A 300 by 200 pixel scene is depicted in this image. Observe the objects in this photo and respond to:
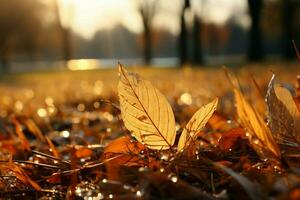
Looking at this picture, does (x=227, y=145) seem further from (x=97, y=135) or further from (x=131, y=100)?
(x=97, y=135)

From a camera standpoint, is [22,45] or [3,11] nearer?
[3,11]

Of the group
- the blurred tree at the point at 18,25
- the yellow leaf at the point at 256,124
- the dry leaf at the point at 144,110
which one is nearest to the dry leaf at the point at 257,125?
the yellow leaf at the point at 256,124

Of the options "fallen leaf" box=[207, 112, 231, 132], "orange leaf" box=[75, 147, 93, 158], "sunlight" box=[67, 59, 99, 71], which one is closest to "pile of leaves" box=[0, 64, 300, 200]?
"orange leaf" box=[75, 147, 93, 158]

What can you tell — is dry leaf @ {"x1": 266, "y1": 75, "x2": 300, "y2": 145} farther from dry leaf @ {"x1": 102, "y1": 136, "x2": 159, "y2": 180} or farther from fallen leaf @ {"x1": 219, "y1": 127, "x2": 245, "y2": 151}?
dry leaf @ {"x1": 102, "y1": 136, "x2": 159, "y2": 180}

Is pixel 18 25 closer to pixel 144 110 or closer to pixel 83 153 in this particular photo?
pixel 83 153

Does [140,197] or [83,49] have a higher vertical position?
[83,49]

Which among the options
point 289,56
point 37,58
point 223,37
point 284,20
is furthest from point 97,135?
point 37,58

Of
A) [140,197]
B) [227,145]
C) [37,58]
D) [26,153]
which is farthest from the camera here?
[37,58]
